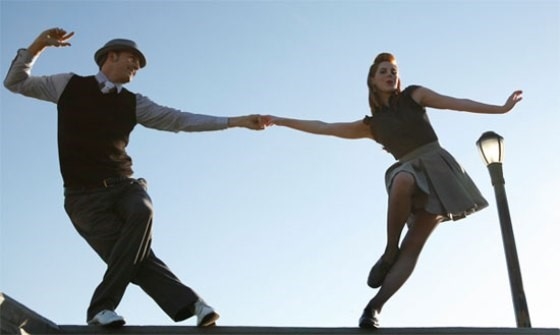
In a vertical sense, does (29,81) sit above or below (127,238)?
above

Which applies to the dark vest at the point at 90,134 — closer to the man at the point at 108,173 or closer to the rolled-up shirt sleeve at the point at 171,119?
the man at the point at 108,173

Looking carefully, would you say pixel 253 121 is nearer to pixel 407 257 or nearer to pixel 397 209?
pixel 397 209

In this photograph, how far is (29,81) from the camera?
19.4 ft

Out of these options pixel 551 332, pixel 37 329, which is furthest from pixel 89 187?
pixel 551 332

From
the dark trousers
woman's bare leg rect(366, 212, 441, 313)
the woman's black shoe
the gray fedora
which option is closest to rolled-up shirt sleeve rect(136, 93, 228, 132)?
the gray fedora

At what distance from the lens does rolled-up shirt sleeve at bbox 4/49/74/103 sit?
589 cm

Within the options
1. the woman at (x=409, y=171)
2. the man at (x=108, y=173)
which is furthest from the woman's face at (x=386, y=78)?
the man at (x=108, y=173)

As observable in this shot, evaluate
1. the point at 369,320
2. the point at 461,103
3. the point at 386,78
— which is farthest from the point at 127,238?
the point at 461,103

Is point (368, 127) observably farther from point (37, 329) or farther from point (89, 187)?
point (37, 329)

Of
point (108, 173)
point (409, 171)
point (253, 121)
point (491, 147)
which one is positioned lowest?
point (108, 173)

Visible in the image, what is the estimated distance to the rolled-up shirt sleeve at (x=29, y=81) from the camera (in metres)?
5.89

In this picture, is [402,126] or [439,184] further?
[402,126]

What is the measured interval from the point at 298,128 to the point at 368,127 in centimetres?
62

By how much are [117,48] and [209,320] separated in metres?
2.17
